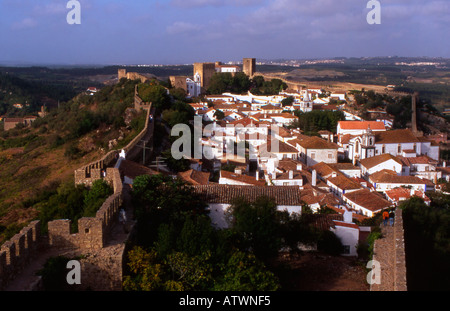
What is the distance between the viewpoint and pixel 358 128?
102ft

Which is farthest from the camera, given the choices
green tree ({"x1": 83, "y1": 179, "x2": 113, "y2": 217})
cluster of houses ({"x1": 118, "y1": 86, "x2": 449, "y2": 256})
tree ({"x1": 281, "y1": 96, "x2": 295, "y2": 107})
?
A: tree ({"x1": 281, "y1": 96, "x2": 295, "y2": 107})

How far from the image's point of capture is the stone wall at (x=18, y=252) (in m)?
5.20

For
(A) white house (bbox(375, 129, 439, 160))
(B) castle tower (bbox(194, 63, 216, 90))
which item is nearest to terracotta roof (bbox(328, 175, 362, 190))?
(A) white house (bbox(375, 129, 439, 160))

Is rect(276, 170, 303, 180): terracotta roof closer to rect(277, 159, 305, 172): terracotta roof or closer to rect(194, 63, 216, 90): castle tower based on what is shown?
rect(277, 159, 305, 172): terracotta roof

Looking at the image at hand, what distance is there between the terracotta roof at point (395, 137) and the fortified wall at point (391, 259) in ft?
65.7

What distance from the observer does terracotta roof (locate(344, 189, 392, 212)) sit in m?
16.1

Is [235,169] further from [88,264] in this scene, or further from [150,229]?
[88,264]

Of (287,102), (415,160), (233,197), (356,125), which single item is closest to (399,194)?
(415,160)

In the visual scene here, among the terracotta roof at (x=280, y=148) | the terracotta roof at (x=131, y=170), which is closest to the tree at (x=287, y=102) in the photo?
the terracotta roof at (x=280, y=148)

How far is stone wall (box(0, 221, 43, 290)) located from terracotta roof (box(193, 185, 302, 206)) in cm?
381

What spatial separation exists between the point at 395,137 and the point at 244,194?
20523 mm

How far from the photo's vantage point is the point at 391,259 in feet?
22.6

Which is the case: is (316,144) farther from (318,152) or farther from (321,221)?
(321,221)

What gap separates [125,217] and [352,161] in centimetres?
2128
